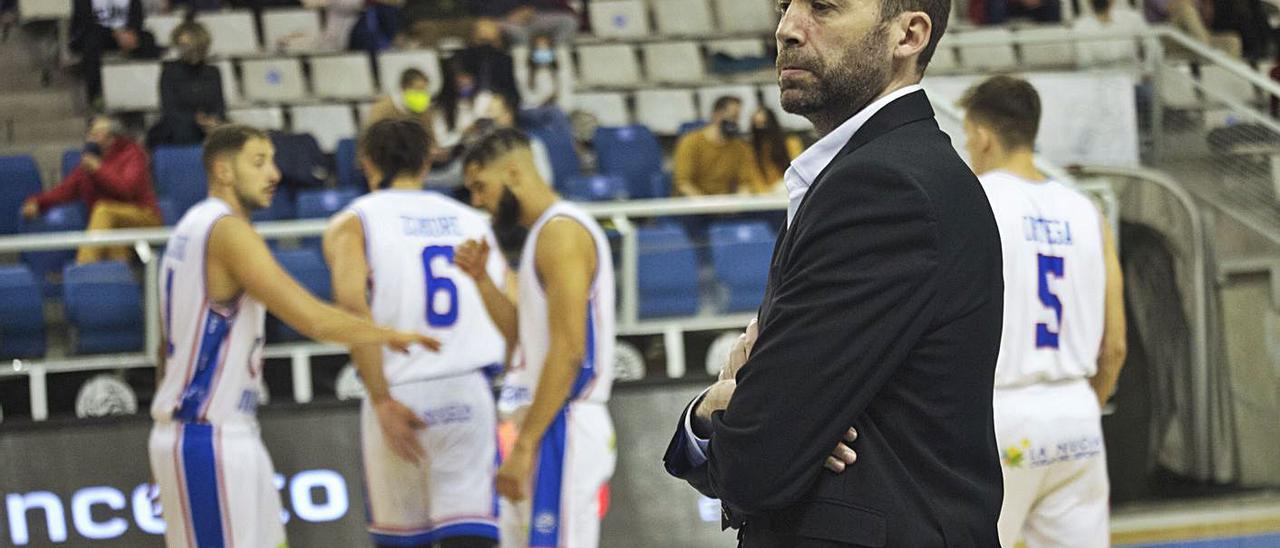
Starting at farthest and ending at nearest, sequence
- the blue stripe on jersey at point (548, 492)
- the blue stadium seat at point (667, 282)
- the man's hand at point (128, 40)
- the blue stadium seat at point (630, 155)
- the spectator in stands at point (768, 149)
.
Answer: the man's hand at point (128, 40) < the blue stadium seat at point (630, 155) < the spectator in stands at point (768, 149) < the blue stadium seat at point (667, 282) < the blue stripe on jersey at point (548, 492)

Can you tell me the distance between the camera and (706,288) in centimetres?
802

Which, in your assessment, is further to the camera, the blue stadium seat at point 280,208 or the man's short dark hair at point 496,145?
the blue stadium seat at point 280,208

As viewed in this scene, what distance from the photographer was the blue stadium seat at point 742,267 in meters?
8.04

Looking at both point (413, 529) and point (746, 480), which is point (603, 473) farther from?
point (746, 480)

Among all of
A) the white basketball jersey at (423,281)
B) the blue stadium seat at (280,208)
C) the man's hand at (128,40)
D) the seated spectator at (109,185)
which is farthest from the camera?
the man's hand at (128,40)

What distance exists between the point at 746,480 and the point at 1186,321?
7412 millimetres

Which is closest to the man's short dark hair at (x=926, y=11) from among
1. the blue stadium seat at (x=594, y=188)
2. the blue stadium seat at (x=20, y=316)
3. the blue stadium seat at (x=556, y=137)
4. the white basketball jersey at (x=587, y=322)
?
the white basketball jersey at (x=587, y=322)

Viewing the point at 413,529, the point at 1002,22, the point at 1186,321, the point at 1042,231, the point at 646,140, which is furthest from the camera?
the point at 1002,22

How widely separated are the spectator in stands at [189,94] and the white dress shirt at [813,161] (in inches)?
340

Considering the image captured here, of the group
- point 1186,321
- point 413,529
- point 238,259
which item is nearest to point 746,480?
point 238,259

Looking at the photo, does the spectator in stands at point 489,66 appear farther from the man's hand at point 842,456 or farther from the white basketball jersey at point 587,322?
the man's hand at point 842,456

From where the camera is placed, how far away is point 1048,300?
16.3 ft

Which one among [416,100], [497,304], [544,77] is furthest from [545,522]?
[544,77]

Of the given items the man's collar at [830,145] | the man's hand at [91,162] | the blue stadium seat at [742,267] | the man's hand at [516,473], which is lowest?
the man's hand at [516,473]
